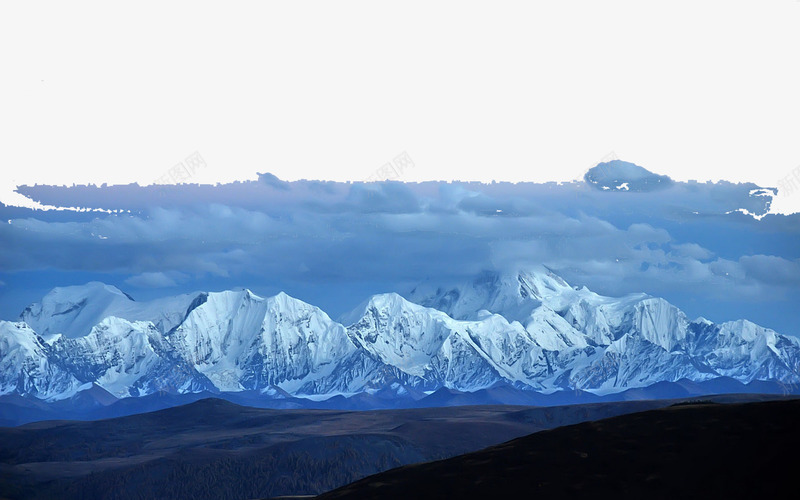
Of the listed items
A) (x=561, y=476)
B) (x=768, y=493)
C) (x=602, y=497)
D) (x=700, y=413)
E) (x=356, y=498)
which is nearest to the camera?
(x=768, y=493)

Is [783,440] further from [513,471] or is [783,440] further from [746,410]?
[513,471]

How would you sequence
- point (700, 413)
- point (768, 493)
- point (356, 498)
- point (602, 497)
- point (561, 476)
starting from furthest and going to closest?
1. point (700, 413)
2. point (356, 498)
3. point (561, 476)
4. point (602, 497)
5. point (768, 493)

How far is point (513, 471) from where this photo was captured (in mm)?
106375

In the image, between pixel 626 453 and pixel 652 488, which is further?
pixel 626 453

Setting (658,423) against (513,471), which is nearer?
(513,471)

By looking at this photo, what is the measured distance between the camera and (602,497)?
92000mm

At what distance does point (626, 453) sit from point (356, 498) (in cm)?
3026

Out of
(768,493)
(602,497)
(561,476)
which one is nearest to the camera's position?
(768,493)

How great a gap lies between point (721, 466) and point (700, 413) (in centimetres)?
2102

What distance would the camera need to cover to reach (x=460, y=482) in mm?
105438

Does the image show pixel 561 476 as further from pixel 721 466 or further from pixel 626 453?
pixel 721 466

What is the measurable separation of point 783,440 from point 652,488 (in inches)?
611

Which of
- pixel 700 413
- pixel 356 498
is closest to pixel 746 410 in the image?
pixel 700 413

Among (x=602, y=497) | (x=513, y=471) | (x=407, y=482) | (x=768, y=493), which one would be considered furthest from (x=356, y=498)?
(x=768, y=493)
